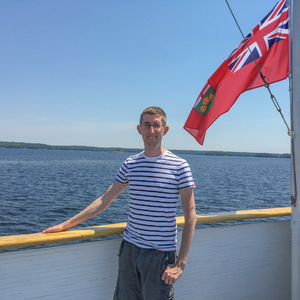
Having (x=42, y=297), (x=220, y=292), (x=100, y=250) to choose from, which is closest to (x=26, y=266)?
(x=42, y=297)

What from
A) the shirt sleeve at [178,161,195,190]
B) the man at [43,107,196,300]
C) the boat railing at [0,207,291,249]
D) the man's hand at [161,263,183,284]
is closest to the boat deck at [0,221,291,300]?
the boat railing at [0,207,291,249]

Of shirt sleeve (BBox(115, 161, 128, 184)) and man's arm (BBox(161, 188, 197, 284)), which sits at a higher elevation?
shirt sleeve (BBox(115, 161, 128, 184))

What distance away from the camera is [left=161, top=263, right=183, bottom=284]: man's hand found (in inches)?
77.6

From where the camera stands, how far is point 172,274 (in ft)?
6.48

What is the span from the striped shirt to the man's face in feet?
0.33

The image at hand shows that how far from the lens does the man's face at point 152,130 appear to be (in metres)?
2.12

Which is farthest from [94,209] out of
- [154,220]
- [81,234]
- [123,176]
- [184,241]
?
[184,241]

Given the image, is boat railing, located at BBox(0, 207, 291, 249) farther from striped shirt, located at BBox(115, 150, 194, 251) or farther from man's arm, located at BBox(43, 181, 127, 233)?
striped shirt, located at BBox(115, 150, 194, 251)

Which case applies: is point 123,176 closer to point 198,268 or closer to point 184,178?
point 184,178

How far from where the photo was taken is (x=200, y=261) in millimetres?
2748

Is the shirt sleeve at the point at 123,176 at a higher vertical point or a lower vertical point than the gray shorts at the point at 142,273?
higher

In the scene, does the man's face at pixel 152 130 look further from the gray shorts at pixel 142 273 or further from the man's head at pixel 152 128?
the gray shorts at pixel 142 273

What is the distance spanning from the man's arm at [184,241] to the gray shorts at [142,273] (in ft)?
0.19

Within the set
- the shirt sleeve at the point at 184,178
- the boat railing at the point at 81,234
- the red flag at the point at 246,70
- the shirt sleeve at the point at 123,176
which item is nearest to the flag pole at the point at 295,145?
the boat railing at the point at 81,234
